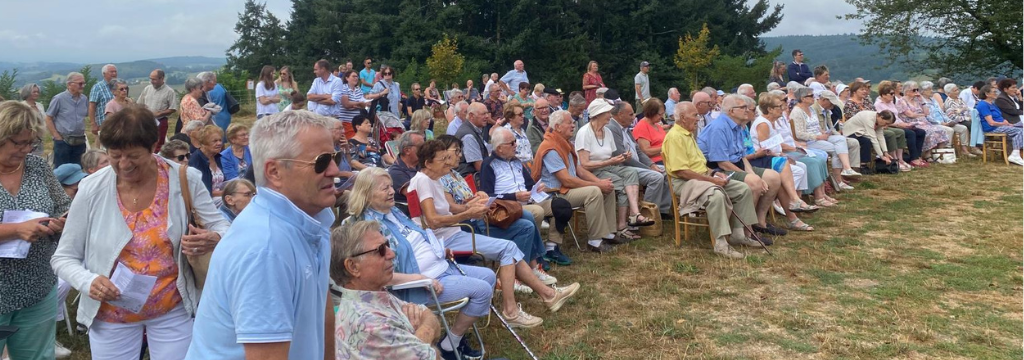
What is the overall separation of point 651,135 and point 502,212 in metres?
3.32

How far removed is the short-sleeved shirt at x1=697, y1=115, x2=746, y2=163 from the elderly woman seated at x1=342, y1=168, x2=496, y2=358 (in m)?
3.38

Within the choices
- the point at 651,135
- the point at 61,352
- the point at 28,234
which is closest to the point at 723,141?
the point at 651,135

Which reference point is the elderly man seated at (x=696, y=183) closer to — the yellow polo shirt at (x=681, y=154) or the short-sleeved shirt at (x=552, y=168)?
the yellow polo shirt at (x=681, y=154)

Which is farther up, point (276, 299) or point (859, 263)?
point (276, 299)

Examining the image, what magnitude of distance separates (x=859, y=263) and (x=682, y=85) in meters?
29.5

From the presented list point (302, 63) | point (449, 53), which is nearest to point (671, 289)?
point (449, 53)

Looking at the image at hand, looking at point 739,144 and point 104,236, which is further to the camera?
point 739,144

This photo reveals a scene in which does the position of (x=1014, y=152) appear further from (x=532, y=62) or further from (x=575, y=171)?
(x=532, y=62)

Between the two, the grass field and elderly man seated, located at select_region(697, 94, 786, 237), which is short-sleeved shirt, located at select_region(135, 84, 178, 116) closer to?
the grass field

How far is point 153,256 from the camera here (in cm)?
249

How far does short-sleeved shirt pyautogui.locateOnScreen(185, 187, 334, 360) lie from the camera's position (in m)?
1.46

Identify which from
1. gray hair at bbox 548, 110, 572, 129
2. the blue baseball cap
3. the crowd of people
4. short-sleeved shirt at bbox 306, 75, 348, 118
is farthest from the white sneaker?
short-sleeved shirt at bbox 306, 75, 348, 118

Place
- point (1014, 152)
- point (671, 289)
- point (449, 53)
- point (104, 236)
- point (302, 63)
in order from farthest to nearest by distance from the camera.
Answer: point (302, 63) → point (449, 53) → point (1014, 152) → point (671, 289) → point (104, 236)

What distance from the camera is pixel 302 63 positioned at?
121ft
